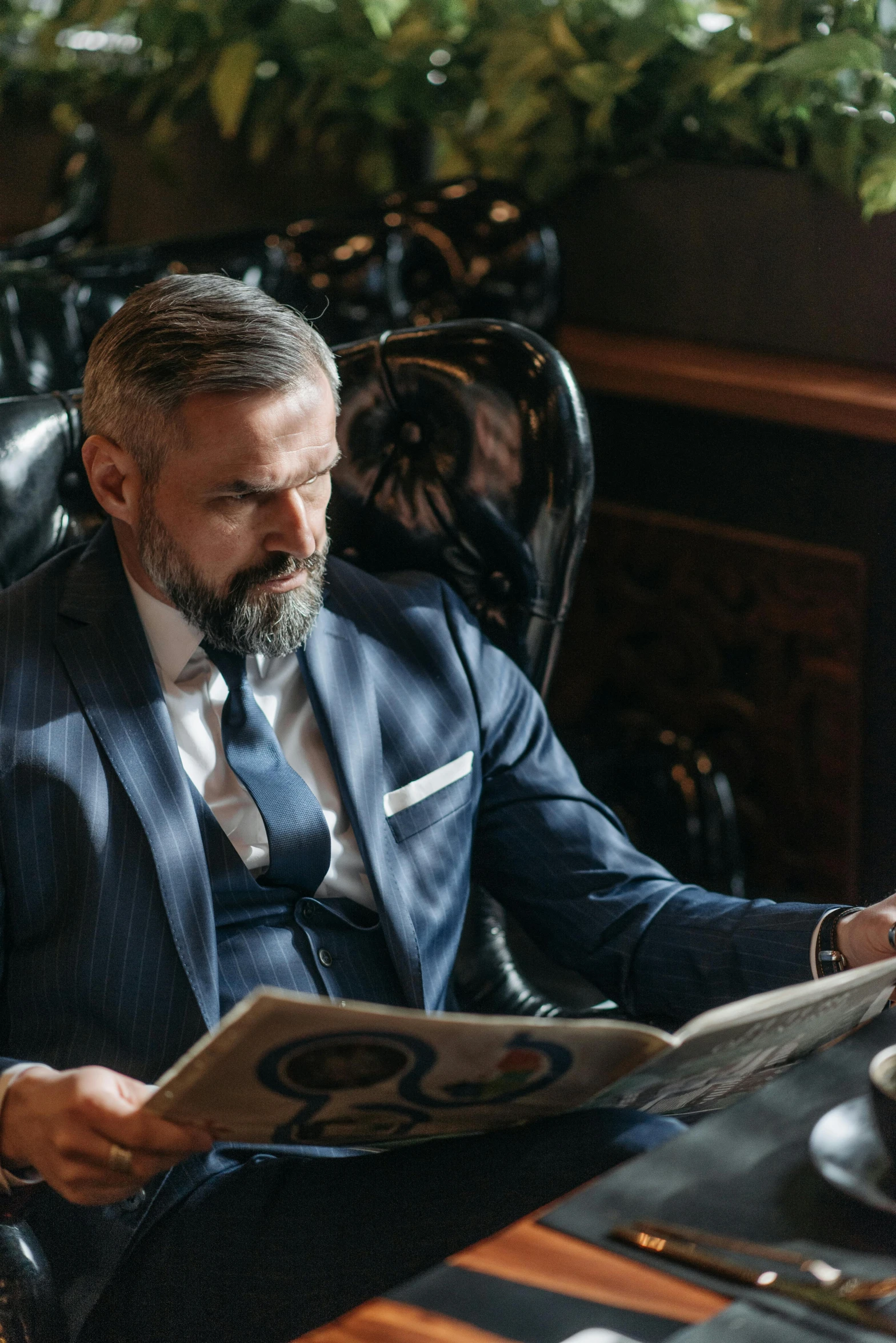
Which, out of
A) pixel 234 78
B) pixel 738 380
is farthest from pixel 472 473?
pixel 234 78

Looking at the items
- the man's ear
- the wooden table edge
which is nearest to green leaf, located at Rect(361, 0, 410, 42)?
the wooden table edge

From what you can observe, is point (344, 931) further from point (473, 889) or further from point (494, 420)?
point (494, 420)

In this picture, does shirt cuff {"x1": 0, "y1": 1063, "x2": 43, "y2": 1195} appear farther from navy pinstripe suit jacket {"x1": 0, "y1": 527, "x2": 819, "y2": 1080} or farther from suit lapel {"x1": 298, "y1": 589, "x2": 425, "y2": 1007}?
suit lapel {"x1": 298, "y1": 589, "x2": 425, "y2": 1007}

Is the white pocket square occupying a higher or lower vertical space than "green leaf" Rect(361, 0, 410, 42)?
lower

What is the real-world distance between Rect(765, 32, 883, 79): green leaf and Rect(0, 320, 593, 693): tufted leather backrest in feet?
1.90

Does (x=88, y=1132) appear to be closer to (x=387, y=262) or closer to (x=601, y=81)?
(x=387, y=262)

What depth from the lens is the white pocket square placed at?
1396 mm

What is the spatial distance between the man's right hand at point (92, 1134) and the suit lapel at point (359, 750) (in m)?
0.38

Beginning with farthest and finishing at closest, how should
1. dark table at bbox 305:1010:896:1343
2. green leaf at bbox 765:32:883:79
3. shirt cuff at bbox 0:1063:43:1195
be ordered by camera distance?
green leaf at bbox 765:32:883:79 < shirt cuff at bbox 0:1063:43:1195 < dark table at bbox 305:1010:896:1343

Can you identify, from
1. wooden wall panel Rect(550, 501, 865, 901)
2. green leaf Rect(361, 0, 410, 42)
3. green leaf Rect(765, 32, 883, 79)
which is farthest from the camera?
green leaf Rect(361, 0, 410, 42)

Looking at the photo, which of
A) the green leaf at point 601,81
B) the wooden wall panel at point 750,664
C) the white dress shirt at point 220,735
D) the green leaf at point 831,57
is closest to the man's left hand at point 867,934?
the white dress shirt at point 220,735

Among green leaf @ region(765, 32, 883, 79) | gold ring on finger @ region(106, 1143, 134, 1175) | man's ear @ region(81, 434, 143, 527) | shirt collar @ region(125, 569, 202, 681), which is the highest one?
green leaf @ region(765, 32, 883, 79)

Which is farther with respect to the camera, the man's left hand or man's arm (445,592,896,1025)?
man's arm (445,592,896,1025)

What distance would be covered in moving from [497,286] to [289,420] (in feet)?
3.49
